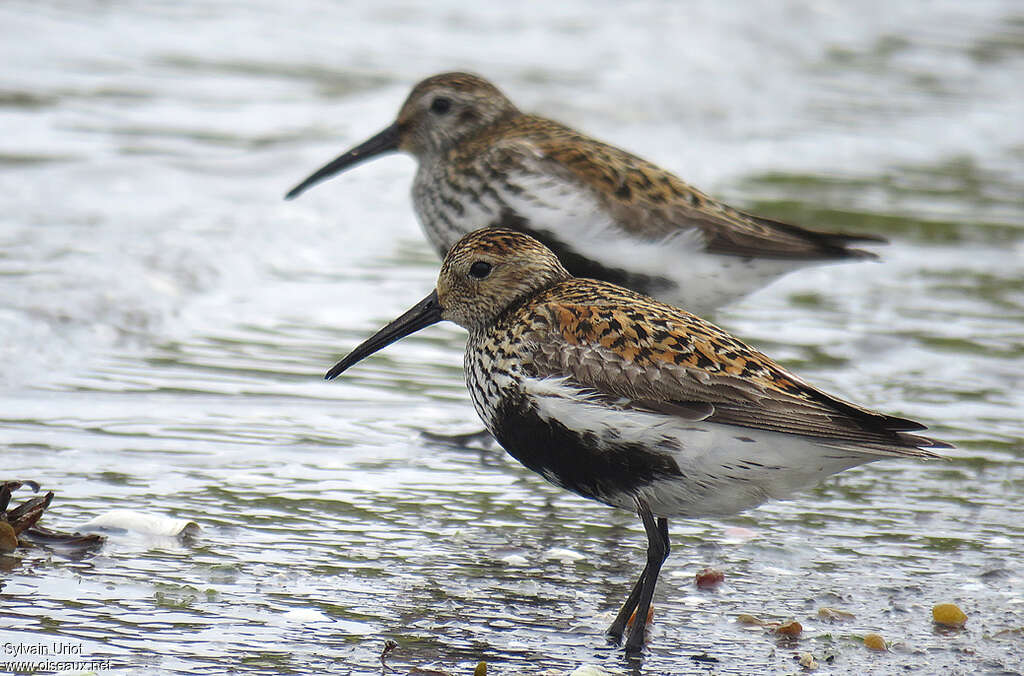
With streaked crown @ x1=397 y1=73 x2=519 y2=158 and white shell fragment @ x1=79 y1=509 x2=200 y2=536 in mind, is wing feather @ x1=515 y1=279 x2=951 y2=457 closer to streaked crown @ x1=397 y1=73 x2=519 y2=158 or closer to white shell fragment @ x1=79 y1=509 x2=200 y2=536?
white shell fragment @ x1=79 y1=509 x2=200 y2=536

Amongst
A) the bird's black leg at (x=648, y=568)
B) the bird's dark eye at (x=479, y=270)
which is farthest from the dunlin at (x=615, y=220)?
the bird's black leg at (x=648, y=568)

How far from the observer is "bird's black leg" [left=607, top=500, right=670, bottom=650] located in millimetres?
4109

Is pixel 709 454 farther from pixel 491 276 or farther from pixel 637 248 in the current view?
pixel 637 248

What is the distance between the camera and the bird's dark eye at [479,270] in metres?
4.96

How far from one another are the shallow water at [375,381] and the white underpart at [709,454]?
1.25 ft

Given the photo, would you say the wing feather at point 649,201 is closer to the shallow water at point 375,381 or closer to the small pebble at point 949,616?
the shallow water at point 375,381

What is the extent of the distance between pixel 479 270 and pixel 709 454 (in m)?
1.16

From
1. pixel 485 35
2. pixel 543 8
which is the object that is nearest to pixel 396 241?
pixel 485 35

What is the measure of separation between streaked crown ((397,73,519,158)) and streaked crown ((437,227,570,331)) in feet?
8.60

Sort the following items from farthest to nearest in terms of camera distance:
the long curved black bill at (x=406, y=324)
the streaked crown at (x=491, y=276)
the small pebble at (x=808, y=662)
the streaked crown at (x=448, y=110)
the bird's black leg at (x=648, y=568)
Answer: the streaked crown at (x=448, y=110), the long curved black bill at (x=406, y=324), the streaked crown at (x=491, y=276), the bird's black leg at (x=648, y=568), the small pebble at (x=808, y=662)

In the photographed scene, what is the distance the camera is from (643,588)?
4.24 metres

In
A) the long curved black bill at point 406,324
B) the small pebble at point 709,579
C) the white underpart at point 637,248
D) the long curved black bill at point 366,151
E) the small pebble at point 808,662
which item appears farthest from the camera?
the long curved black bill at point 366,151

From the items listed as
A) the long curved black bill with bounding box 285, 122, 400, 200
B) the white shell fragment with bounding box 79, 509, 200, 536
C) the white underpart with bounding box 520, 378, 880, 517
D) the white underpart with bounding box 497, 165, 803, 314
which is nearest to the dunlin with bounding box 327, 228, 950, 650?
the white underpart with bounding box 520, 378, 880, 517

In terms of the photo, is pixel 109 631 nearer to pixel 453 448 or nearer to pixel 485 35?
pixel 453 448
